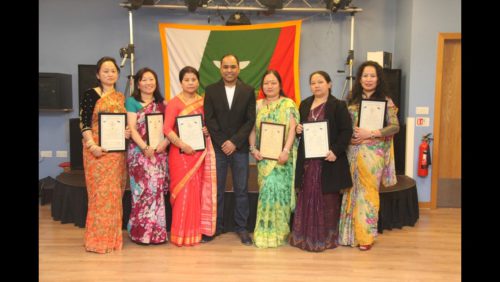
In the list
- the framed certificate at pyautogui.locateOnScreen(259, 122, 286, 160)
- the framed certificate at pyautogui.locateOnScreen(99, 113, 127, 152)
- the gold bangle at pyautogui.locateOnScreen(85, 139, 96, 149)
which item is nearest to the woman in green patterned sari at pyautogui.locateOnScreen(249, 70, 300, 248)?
the framed certificate at pyautogui.locateOnScreen(259, 122, 286, 160)

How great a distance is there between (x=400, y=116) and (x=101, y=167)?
3757 mm

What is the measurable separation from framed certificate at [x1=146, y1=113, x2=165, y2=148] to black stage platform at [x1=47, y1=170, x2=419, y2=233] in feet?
2.08

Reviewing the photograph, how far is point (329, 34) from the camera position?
596cm

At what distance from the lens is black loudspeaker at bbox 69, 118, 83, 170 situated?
5457 millimetres

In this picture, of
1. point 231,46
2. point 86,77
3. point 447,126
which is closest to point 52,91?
point 86,77

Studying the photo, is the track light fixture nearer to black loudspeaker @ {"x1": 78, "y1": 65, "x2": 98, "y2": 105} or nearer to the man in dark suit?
the man in dark suit

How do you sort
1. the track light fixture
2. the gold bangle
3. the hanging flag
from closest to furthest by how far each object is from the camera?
the gold bangle → the track light fixture → the hanging flag

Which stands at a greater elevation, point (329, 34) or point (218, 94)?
point (329, 34)

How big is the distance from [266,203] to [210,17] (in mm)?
3261

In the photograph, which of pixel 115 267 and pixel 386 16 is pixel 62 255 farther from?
pixel 386 16

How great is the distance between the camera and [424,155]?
16.8ft

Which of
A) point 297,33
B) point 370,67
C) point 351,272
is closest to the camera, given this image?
point 351,272

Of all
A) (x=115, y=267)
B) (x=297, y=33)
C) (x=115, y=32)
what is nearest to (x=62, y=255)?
(x=115, y=267)

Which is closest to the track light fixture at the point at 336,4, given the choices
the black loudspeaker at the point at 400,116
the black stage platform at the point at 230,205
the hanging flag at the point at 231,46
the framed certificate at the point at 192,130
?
the hanging flag at the point at 231,46
